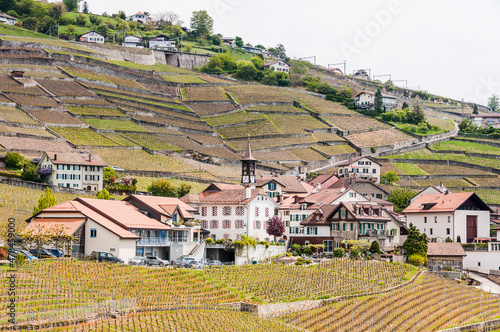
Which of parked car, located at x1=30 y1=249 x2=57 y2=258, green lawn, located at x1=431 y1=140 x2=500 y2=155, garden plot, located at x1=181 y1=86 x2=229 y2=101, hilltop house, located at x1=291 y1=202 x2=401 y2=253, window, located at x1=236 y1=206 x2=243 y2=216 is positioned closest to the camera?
parked car, located at x1=30 y1=249 x2=57 y2=258

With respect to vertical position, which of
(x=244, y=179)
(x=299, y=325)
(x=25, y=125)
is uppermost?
(x=25, y=125)

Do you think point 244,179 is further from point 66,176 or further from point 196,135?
point 196,135

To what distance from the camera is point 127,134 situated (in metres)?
139

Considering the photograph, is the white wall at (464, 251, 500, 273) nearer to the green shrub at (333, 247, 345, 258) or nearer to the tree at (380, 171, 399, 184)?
the green shrub at (333, 247, 345, 258)

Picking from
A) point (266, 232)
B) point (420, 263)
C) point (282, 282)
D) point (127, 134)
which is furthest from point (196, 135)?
point (282, 282)

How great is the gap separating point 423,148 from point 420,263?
90.6m

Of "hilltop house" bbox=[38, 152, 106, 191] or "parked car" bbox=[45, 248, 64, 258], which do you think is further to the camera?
"hilltop house" bbox=[38, 152, 106, 191]

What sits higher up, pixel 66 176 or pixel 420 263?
pixel 66 176

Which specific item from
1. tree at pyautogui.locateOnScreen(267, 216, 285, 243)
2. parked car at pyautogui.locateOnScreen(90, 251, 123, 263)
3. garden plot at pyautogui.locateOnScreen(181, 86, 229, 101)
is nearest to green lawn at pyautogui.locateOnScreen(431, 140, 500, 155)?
garden plot at pyautogui.locateOnScreen(181, 86, 229, 101)

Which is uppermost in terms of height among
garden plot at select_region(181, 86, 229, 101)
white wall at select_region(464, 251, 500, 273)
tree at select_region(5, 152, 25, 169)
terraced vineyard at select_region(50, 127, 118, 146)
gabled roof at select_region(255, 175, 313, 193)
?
garden plot at select_region(181, 86, 229, 101)

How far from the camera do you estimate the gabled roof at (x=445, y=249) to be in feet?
263

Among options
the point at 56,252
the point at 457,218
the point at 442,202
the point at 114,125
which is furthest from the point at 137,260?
the point at 114,125

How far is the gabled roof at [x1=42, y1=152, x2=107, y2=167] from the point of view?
99.2m

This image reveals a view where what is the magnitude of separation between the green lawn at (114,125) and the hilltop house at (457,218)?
2591 inches
